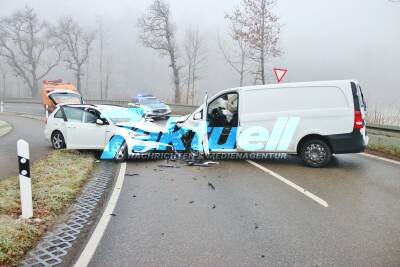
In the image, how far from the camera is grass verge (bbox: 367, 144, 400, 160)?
34.2 ft

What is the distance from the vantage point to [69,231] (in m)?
5.01

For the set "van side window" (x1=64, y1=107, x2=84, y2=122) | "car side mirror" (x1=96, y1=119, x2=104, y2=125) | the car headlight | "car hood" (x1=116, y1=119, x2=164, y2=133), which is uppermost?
"van side window" (x1=64, y1=107, x2=84, y2=122)

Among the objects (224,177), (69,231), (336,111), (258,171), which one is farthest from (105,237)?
(336,111)

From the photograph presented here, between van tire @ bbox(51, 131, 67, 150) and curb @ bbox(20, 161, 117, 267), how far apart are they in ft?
15.5

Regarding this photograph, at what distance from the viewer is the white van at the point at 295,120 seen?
8742mm

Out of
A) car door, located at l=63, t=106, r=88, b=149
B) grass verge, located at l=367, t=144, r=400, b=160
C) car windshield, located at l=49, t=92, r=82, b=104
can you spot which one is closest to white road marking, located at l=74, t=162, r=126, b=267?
car door, located at l=63, t=106, r=88, b=149

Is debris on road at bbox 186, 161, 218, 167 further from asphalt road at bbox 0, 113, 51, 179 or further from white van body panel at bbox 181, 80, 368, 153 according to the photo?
asphalt road at bbox 0, 113, 51, 179

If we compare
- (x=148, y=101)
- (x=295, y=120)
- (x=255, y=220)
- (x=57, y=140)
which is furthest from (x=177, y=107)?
(x=255, y=220)

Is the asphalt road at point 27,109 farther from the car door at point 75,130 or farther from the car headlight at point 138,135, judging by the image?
the car headlight at point 138,135

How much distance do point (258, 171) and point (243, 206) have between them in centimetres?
280

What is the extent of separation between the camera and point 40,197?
6375 mm

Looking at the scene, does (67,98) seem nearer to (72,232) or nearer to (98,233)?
(72,232)

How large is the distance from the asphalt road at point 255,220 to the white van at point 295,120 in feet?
2.42

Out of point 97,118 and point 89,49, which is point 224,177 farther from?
point 89,49
